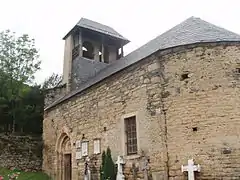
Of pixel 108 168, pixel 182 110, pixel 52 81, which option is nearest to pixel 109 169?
pixel 108 168

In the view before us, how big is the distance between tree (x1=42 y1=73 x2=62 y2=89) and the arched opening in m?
6.62

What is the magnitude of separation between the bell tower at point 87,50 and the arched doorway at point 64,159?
11.1 feet

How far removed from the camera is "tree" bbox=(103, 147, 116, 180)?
11.4 m

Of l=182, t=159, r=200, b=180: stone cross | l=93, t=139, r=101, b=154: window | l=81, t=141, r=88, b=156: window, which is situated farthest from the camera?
l=81, t=141, r=88, b=156: window

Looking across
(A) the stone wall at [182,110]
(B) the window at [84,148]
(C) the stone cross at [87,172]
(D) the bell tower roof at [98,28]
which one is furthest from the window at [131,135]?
(D) the bell tower roof at [98,28]

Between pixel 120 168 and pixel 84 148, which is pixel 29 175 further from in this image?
pixel 120 168

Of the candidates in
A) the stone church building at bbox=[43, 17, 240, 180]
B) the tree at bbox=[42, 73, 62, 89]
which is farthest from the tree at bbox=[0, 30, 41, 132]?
the stone church building at bbox=[43, 17, 240, 180]

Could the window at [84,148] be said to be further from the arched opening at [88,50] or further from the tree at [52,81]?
the tree at [52,81]

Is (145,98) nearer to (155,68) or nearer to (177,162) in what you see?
(155,68)

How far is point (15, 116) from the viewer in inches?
909

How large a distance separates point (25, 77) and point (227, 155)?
707 inches

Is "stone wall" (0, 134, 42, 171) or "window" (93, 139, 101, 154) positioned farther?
"stone wall" (0, 134, 42, 171)

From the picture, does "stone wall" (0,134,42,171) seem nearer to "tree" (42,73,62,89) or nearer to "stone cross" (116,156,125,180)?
"tree" (42,73,62,89)

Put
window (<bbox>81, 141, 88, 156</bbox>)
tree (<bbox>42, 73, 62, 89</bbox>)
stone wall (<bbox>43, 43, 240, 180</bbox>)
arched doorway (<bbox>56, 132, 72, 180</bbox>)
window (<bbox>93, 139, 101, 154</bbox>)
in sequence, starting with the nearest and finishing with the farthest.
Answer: stone wall (<bbox>43, 43, 240, 180</bbox>) < window (<bbox>93, 139, 101, 154</bbox>) < window (<bbox>81, 141, 88, 156</bbox>) < arched doorway (<bbox>56, 132, 72, 180</bbox>) < tree (<bbox>42, 73, 62, 89</bbox>)
